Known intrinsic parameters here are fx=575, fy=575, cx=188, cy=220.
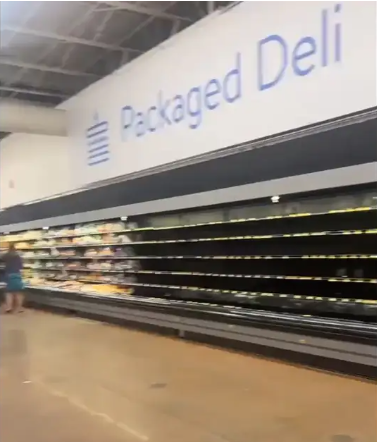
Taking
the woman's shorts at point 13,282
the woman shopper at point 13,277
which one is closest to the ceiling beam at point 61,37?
the woman shopper at point 13,277

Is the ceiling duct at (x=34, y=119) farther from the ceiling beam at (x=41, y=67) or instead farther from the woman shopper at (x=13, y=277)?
the woman shopper at (x=13, y=277)

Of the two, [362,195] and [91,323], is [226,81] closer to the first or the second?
[362,195]

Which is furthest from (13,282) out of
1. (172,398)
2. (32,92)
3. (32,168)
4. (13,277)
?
(172,398)

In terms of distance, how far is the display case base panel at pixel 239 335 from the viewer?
17.4ft

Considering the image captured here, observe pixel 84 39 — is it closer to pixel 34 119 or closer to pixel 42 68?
pixel 42 68

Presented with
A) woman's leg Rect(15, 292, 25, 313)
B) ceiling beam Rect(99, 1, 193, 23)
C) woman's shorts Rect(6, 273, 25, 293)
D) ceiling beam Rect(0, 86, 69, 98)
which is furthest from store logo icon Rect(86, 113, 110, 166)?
woman's leg Rect(15, 292, 25, 313)

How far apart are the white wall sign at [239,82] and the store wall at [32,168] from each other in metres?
1.88

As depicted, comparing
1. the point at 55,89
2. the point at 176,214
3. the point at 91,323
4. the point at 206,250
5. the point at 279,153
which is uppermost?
the point at 55,89

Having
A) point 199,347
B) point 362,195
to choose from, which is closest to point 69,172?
point 199,347

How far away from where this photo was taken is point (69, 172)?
10406 mm

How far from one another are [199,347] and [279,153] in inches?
101

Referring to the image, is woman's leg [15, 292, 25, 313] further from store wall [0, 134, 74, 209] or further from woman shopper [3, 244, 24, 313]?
store wall [0, 134, 74, 209]

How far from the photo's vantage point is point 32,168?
1212 centimetres

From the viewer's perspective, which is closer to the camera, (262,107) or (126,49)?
(262,107)
